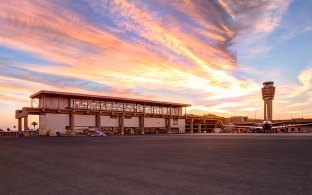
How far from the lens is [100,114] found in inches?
4537

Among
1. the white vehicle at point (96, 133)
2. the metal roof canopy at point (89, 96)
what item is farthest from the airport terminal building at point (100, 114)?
the white vehicle at point (96, 133)

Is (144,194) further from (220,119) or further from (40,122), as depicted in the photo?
(220,119)

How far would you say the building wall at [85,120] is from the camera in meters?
109

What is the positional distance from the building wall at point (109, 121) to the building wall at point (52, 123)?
16516mm

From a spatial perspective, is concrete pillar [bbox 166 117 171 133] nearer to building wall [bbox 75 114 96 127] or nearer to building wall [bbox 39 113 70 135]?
building wall [bbox 75 114 96 127]

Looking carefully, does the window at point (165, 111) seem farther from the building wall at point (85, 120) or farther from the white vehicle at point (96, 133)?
the white vehicle at point (96, 133)

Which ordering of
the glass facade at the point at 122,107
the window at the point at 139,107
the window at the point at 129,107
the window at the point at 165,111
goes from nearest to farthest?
1. the glass facade at the point at 122,107
2. the window at the point at 129,107
3. the window at the point at 139,107
4. the window at the point at 165,111

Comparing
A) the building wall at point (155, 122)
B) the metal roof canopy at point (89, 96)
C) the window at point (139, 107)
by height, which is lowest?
the building wall at point (155, 122)

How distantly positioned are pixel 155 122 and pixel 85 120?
35.7 meters

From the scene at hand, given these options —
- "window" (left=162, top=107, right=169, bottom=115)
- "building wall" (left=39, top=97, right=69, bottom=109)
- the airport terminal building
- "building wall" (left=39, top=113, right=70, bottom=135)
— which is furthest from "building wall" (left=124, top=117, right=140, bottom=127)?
"building wall" (left=39, top=113, right=70, bottom=135)

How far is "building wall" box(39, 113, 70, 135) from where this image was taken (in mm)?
98637

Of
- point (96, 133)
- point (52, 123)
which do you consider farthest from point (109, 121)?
point (52, 123)

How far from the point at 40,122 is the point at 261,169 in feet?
317

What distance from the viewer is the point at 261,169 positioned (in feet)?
41.3
